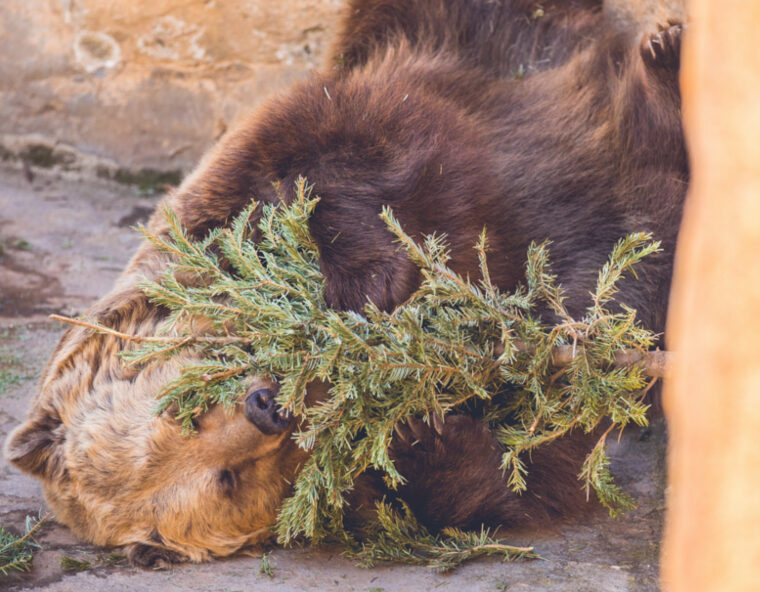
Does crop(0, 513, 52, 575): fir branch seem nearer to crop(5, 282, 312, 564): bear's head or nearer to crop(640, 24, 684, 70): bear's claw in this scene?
crop(5, 282, 312, 564): bear's head

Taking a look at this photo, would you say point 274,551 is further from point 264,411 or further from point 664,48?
point 664,48

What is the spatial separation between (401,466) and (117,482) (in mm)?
906

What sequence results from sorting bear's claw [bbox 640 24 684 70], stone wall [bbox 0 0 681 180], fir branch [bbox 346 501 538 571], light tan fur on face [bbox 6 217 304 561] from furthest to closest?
stone wall [bbox 0 0 681 180]
bear's claw [bbox 640 24 684 70]
light tan fur on face [bbox 6 217 304 561]
fir branch [bbox 346 501 538 571]

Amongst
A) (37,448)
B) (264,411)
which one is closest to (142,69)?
(37,448)

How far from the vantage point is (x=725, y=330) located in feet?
2.74

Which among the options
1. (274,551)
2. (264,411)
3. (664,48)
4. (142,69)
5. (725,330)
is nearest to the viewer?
(725,330)

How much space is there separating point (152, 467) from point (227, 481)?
0.80 feet

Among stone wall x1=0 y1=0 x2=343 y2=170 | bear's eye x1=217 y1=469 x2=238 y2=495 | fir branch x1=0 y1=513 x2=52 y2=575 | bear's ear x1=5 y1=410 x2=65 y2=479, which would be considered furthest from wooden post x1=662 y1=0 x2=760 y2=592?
stone wall x1=0 y1=0 x2=343 y2=170

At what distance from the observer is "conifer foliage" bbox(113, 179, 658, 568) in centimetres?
232

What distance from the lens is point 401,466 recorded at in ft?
9.10

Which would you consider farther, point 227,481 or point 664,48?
point 664,48

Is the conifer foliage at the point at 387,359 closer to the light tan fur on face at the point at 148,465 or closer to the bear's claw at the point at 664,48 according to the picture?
the light tan fur on face at the point at 148,465

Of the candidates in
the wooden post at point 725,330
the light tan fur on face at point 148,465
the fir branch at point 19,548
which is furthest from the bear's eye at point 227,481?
the wooden post at point 725,330

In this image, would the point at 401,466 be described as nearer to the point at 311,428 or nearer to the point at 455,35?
the point at 311,428
